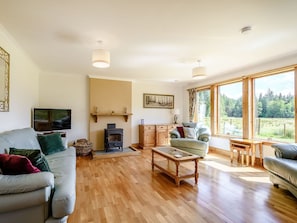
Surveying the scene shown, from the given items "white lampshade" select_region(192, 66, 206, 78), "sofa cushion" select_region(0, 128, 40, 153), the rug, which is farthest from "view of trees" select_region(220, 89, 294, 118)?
"sofa cushion" select_region(0, 128, 40, 153)

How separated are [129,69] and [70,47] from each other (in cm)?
176

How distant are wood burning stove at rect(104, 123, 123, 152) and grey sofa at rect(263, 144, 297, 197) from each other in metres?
3.68

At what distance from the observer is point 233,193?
2598mm

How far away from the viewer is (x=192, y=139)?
4.89 meters

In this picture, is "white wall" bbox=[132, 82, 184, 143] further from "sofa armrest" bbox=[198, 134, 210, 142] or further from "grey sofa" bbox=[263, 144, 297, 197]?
"grey sofa" bbox=[263, 144, 297, 197]

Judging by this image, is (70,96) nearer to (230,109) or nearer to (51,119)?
(51,119)

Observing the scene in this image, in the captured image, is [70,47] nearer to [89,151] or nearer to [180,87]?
[89,151]

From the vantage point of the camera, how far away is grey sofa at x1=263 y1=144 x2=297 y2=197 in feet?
7.67

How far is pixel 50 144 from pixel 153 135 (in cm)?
342

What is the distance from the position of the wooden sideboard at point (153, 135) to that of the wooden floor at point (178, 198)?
7.11ft

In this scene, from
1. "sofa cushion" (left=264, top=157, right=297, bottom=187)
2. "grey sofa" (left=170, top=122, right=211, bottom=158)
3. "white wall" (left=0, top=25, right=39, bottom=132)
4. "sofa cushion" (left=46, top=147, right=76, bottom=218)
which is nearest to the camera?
"sofa cushion" (left=46, top=147, right=76, bottom=218)

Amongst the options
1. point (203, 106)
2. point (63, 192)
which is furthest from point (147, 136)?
point (63, 192)

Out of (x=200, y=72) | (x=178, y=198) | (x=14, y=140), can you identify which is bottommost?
(x=178, y=198)


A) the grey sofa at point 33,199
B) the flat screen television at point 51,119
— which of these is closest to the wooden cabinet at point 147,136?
the flat screen television at point 51,119
